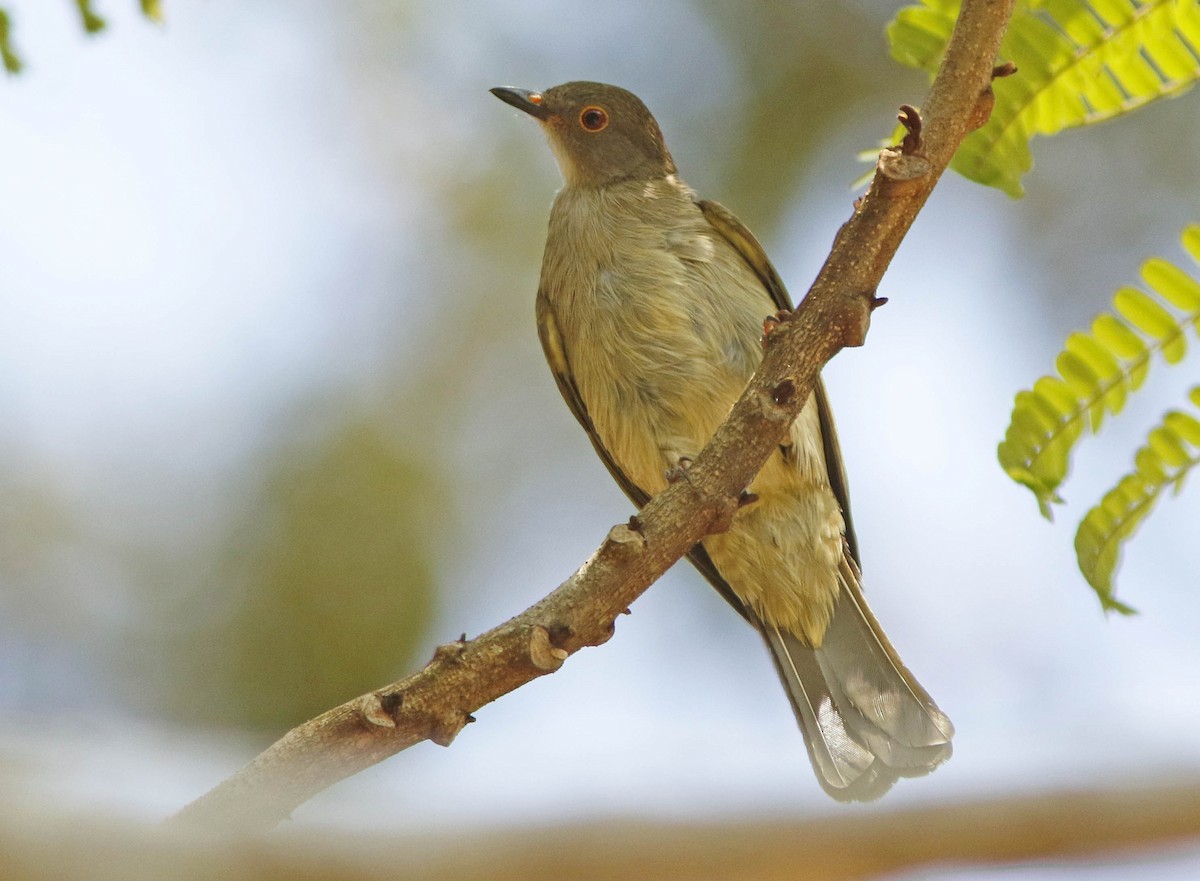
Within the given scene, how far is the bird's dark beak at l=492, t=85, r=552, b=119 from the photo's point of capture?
6164 millimetres

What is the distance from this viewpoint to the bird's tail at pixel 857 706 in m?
4.59

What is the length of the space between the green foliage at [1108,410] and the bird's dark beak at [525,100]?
402 centimetres

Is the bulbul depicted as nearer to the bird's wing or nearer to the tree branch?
the bird's wing

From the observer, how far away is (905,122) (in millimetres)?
2537

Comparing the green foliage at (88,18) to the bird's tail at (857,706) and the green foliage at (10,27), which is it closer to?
the green foliage at (10,27)

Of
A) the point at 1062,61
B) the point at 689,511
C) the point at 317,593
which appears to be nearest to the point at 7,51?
the point at 689,511

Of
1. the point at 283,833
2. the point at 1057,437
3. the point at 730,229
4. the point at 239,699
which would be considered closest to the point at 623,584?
the point at 1057,437

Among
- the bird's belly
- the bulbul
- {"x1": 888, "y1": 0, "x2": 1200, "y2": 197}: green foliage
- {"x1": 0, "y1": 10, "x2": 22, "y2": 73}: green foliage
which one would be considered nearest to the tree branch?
{"x1": 888, "y1": 0, "x2": 1200, "y2": 197}: green foliage

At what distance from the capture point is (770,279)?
5.30 metres

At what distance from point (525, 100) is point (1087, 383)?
13.5ft

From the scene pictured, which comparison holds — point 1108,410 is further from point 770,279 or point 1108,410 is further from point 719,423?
point 770,279

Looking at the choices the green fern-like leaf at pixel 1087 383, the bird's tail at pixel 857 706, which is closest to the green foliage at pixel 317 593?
the bird's tail at pixel 857 706

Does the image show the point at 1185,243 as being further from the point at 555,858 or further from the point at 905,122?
the point at 555,858

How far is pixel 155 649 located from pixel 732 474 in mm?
4809
